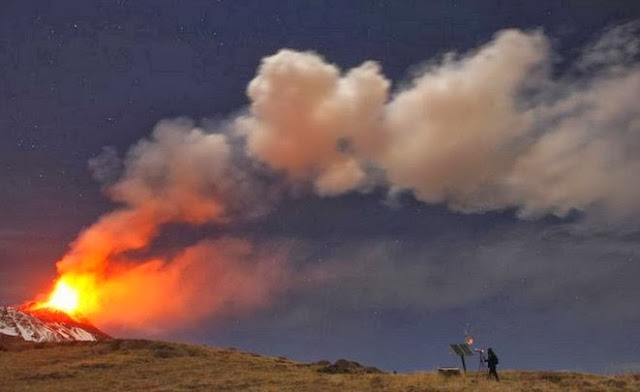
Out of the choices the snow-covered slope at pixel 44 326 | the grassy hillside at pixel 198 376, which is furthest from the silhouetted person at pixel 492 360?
the snow-covered slope at pixel 44 326

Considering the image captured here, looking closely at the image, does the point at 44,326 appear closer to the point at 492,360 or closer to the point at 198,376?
the point at 198,376

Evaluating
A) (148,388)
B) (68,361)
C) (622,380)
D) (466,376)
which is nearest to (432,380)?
(466,376)

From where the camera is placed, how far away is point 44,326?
445 ft

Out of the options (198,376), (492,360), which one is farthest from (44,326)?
(492,360)

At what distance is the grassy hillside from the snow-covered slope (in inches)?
2714

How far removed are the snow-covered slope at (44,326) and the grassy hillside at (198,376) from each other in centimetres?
6892

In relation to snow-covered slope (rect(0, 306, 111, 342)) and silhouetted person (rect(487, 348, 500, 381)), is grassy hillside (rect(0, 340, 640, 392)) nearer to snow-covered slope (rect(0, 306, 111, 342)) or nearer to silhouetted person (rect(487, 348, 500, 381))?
silhouetted person (rect(487, 348, 500, 381))

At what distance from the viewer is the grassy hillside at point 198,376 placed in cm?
3559

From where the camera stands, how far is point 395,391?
3372cm

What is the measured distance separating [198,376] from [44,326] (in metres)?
107

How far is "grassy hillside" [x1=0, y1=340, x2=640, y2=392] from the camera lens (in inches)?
1401

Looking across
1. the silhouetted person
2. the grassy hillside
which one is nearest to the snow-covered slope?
the grassy hillside

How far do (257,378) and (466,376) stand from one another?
14.1 m

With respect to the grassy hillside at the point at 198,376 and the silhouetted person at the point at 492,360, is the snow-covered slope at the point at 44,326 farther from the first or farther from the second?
the silhouetted person at the point at 492,360
